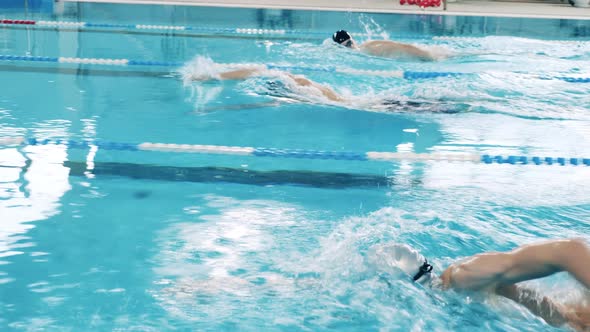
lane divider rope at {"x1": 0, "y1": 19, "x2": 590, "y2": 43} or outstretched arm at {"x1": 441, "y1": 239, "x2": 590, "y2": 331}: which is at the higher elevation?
lane divider rope at {"x1": 0, "y1": 19, "x2": 590, "y2": 43}

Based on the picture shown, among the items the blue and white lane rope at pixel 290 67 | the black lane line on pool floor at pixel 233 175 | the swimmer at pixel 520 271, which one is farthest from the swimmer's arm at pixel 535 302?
the blue and white lane rope at pixel 290 67

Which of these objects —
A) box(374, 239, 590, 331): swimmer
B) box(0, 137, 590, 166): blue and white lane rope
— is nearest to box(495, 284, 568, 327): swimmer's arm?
box(374, 239, 590, 331): swimmer

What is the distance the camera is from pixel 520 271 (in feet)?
6.34

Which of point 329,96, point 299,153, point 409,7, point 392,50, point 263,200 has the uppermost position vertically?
point 409,7

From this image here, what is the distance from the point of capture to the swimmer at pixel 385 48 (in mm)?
6645

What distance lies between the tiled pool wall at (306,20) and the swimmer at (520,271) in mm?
7053

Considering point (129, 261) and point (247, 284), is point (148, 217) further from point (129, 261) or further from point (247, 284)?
point (247, 284)

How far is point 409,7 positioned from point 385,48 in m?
5.57

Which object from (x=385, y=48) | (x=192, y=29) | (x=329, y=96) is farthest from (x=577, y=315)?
(x=192, y=29)

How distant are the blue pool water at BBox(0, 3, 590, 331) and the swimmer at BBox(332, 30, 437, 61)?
27 cm

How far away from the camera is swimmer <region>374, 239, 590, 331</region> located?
179cm

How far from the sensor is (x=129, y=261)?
8.46 feet

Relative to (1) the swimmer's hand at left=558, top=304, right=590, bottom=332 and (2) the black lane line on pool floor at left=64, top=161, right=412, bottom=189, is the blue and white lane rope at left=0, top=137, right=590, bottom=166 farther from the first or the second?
(1) the swimmer's hand at left=558, top=304, right=590, bottom=332

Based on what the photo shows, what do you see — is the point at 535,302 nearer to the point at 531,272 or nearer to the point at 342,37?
the point at 531,272
